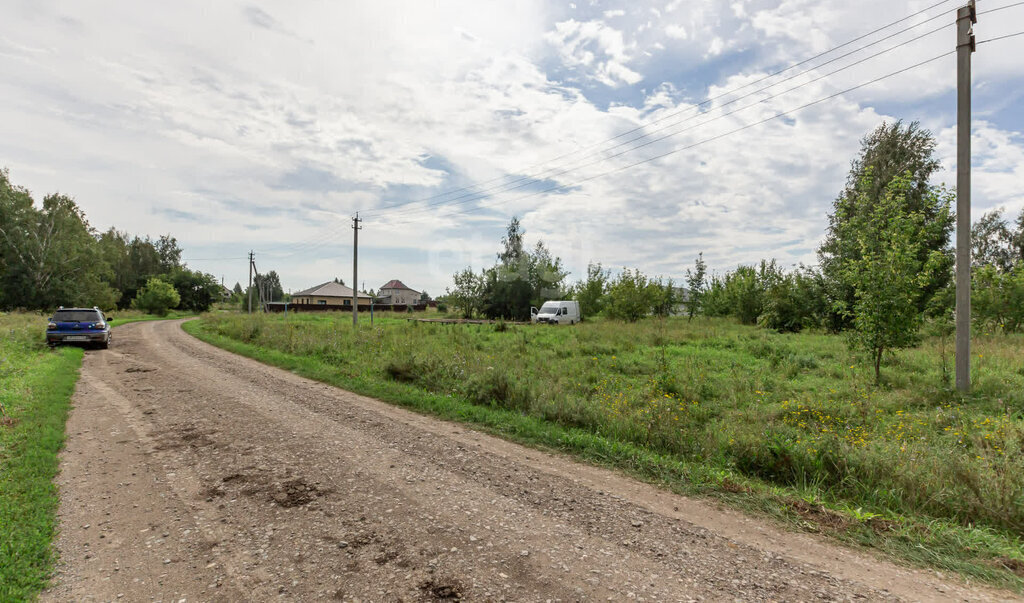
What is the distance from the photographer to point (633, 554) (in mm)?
3455

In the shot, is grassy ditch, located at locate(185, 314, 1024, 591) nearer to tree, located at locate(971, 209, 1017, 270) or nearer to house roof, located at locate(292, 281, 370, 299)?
tree, located at locate(971, 209, 1017, 270)

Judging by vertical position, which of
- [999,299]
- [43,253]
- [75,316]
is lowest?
[75,316]

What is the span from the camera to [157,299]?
52688 millimetres

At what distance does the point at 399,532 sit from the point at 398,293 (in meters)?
113

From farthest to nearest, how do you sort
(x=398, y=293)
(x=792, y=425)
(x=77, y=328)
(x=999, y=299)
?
(x=398, y=293)
(x=999, y=299)
(x=77, y=328)
(x=792, y=425)

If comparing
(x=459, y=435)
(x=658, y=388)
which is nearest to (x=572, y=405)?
(x=459, y=435)

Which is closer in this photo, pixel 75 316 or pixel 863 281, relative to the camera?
pixel 863 281

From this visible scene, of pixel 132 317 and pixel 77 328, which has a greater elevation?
pixel 77 328

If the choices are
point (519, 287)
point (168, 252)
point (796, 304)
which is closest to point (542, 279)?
point (519, 287)

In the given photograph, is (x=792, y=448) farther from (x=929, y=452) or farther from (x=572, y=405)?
(x=572, y=405)

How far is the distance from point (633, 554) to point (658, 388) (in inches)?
233

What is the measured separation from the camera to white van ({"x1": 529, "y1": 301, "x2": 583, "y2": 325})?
33.2 metres

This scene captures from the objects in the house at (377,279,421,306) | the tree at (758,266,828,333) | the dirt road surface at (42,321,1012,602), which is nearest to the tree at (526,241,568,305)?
the tree at (758,266,828,333)

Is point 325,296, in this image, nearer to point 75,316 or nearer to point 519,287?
point 519,287
